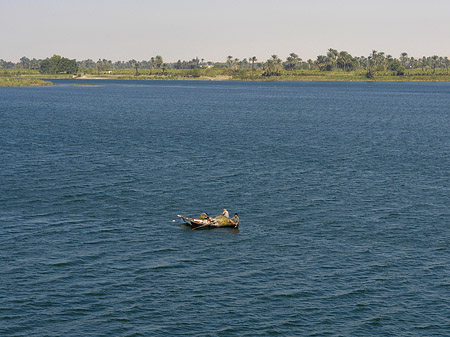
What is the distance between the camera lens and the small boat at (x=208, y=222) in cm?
6389

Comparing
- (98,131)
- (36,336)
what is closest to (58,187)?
(36,336)

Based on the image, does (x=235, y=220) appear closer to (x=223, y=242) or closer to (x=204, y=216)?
(x=204, y=216)

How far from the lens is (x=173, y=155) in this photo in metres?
110

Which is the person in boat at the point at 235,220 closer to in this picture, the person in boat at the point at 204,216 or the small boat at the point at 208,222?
the small boat at the point at 208,222

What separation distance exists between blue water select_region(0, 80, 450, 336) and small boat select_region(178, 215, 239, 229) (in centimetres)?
83

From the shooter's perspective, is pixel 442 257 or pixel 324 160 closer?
pixel 442 257

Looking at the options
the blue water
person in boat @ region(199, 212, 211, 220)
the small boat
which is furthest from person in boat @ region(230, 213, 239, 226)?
person in boat @ region(199, 212, 211, 220)

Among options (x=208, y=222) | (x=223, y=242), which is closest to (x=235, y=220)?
(x=208, y=222)

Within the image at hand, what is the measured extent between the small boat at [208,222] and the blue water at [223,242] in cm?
83

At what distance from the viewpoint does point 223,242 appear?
60312 millimetres

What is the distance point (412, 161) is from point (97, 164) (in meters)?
59.4

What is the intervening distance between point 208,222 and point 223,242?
4726mm

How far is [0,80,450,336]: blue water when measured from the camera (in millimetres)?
43656

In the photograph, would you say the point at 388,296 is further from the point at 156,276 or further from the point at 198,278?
the point at 156,276
